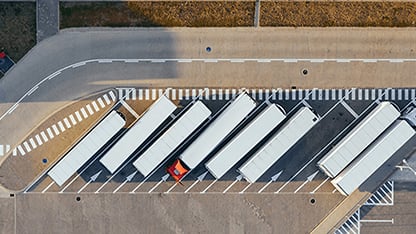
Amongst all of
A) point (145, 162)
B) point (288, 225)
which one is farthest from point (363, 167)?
point (145, 162)

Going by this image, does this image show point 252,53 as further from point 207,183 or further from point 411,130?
point 411,130

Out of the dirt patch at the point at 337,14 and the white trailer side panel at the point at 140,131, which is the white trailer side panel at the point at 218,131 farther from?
the dirt patch at the point at 337,14

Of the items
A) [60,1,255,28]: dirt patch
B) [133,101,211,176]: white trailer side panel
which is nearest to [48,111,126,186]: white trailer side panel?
[133,101,211,176]: white trailer side panel

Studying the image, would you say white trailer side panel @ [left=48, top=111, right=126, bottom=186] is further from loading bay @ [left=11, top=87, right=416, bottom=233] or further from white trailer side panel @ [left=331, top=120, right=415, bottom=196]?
white trailer side panel @ [left=331, top=120, right=415, bottom=196]

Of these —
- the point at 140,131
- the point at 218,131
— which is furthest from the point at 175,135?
the point at 218,131

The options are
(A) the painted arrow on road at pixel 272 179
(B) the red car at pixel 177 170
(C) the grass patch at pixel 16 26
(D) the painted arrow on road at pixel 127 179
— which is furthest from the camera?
(A) the painted arrow on road at pixel 272 179

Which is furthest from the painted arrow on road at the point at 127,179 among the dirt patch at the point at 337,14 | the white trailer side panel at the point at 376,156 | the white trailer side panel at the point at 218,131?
the white trailer side panel at the point at 376,156
